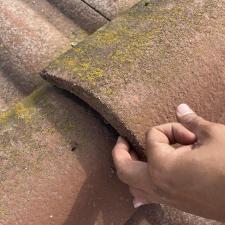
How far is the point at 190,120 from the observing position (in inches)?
46.6

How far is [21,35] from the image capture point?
1.54 m

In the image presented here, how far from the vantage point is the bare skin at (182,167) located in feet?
3.25

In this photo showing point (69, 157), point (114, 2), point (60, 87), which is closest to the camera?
point (69, 157)

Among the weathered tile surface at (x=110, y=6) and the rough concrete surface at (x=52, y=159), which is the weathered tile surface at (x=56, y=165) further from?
the weathered tile surface at (x=110, y=6)

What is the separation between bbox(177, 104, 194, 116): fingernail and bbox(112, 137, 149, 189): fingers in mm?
169

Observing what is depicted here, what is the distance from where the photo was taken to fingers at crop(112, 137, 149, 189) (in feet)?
3.85

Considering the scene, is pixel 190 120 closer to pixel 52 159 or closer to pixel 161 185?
pixel 161 185

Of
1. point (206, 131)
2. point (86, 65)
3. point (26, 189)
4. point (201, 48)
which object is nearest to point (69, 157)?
point (26, 189)

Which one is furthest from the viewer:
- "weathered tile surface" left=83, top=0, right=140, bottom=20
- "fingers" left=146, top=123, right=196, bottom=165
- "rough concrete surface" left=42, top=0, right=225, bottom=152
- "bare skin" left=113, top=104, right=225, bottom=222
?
"weathered tile surface" left=83, top=0, right=140, bottom=20

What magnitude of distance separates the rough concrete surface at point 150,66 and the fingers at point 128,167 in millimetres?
36

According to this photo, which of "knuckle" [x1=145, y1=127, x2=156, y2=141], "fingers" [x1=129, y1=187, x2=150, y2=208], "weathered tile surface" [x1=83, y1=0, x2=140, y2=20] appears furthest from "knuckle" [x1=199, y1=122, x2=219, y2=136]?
"weathered tile surface" [x1=83, y1=0, x2=140, y2=20]

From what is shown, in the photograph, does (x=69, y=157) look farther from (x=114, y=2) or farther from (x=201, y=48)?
Result: (x=114, y=2)

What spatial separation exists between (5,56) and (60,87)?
0.33 meters

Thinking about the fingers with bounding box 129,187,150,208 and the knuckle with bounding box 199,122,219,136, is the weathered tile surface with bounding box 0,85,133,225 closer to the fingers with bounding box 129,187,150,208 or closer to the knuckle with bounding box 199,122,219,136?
the fingers with bounding box 129,187,150,208
